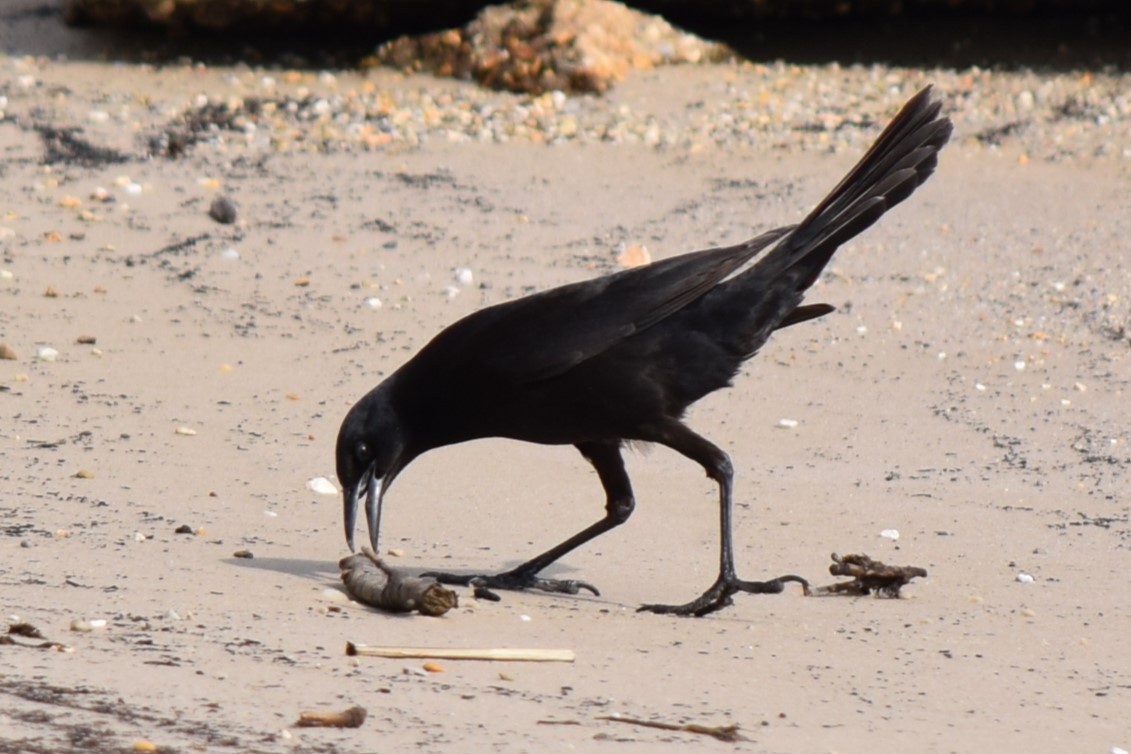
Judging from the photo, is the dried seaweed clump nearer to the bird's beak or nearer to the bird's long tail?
the bird's long tail

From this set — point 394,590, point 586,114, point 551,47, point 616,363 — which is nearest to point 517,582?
point 616,363

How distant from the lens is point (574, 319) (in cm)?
466

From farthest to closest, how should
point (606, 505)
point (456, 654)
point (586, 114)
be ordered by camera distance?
1. point (586, 114)
2. point (606, 505)
3. point (456, 654)

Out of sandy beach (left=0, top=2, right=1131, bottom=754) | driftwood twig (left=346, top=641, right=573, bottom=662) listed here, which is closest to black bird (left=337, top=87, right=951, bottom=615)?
sandy beach (left=0, top=2, right=1131, bottom=754)

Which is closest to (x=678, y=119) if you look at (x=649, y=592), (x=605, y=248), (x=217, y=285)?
(x=605, y=248)

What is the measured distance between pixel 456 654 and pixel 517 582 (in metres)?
1.15

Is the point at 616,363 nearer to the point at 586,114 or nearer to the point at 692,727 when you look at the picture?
the point at 692,727

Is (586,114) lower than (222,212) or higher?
higher

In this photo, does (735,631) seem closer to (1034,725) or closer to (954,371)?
(1034,725)

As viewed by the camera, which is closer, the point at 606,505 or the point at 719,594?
the point at 719,594

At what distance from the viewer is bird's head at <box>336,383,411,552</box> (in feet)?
14.9

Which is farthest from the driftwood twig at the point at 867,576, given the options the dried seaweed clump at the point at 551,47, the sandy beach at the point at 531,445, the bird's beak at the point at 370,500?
the dried seaweed clump at the point at 551,47

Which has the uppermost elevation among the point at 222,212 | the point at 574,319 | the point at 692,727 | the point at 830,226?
the point at 222,212

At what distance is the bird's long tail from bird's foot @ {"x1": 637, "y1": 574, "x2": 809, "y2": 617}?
679mm
